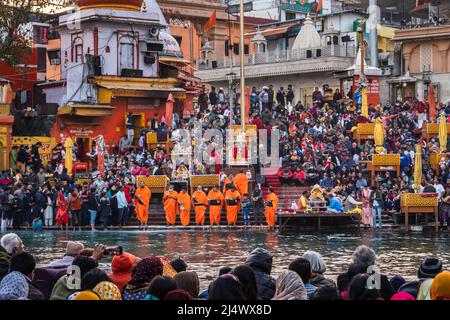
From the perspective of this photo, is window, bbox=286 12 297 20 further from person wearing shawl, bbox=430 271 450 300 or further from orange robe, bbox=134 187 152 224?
person wearing shawl, bbox=430 271 450 300

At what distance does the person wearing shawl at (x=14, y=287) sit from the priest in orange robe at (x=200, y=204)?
78.6 feet

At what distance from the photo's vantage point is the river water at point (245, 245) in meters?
23.9

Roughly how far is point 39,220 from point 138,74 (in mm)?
15829

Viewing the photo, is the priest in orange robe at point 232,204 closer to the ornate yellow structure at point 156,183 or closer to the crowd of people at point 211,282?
the ornate yellow structure at point 156,183

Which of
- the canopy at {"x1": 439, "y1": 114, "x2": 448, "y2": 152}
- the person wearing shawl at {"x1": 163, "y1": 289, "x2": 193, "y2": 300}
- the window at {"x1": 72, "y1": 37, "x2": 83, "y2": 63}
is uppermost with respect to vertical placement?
the window at {"x1": 72, "y1": 37, "x2": 83, "y2": 63}

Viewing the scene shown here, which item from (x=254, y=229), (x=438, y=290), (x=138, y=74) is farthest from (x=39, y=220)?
(x=438, y=290)

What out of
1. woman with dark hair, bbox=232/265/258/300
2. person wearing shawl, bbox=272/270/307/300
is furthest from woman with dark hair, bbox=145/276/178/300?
person wearing shawl, bbox=272/270/307/300

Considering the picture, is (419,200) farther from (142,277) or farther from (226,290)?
(226,290)

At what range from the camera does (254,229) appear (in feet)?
114

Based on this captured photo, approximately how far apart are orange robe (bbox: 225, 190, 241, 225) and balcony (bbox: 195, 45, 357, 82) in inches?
1066

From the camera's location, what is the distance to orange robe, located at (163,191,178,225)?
3562 centimetres

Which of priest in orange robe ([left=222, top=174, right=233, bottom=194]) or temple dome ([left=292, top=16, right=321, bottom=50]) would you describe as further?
temple dome ([left=292, top=16, right=321, bottom=50])

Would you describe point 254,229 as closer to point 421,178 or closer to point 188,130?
point 421,178
